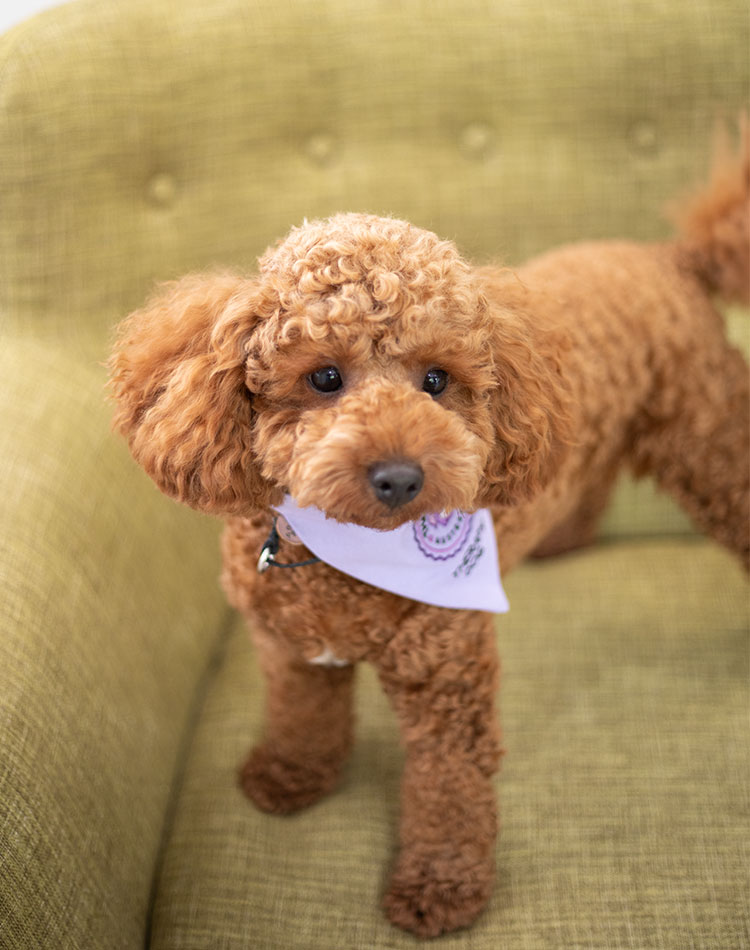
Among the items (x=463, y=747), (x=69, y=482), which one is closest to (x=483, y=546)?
(x=463, y=747)

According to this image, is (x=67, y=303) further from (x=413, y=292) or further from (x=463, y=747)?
(x=463, y=747)

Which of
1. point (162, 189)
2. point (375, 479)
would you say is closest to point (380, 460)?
point (375, 479)

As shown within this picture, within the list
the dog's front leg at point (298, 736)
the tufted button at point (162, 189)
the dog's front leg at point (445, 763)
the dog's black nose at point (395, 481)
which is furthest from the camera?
the tufted button at point (162, 189)

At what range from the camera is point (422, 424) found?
77 centimetres

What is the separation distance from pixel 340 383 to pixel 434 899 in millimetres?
602

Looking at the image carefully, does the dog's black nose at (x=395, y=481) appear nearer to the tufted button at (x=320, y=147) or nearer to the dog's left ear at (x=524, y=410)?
the dog's left ear at (x=524, y=410)

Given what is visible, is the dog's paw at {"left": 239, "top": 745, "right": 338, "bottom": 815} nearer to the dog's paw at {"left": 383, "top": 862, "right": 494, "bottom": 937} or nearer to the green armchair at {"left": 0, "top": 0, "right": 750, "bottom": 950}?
the green armchair at {"left": 0, "top": 0, "right": 750, "bottom": 950}

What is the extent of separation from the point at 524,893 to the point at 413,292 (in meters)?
0.70

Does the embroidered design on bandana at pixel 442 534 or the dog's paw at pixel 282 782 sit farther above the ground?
the embroidered design on bandana at pixel 442 534

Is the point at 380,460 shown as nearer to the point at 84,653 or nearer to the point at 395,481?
the point at 395,481

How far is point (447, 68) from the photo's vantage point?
1354 millimetres

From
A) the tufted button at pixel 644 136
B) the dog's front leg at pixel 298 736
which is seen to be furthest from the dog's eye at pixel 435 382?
the tufted button at pixel 644 136

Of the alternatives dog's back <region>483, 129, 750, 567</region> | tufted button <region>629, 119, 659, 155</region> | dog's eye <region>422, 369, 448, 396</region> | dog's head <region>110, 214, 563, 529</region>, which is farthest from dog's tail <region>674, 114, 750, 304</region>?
dog's eye <region>422, 369, 448, 396</region>

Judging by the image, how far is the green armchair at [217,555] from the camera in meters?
0.96
